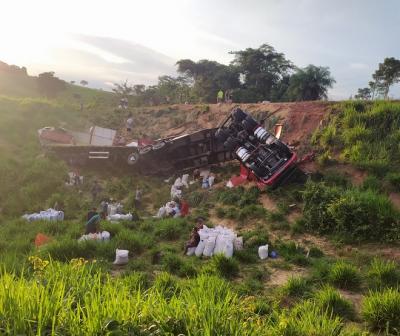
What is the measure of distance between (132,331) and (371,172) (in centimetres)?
1038

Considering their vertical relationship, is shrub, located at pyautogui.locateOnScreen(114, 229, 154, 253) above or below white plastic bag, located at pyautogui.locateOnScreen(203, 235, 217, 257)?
below

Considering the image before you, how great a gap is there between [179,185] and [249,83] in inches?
1043

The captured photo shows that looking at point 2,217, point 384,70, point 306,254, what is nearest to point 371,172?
point 306,254

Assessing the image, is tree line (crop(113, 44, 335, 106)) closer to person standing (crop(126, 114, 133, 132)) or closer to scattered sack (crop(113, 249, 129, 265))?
person standing (crop(126, 114, 133, 132))

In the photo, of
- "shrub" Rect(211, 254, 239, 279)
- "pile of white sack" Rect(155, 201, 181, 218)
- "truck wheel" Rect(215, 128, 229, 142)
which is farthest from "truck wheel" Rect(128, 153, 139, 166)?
"shrub" Rect(211, 254, 239, 279)

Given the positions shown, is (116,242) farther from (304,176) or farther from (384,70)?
(384,70)

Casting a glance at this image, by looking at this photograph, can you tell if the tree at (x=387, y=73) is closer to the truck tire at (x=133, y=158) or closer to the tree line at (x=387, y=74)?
the tree line at (x=387, y=74)

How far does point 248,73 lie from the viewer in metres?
40.3

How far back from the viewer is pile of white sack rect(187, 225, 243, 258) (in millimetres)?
8922

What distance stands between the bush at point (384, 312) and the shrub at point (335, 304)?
0.33m

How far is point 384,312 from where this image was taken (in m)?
5.27

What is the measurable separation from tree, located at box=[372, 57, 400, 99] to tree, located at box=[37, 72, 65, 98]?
40.9 m

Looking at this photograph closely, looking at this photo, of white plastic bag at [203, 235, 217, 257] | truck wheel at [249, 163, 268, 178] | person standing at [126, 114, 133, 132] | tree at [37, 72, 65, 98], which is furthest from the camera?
tree at [37, 72, 65, 98]

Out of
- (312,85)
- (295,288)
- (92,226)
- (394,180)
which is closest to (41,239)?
(92,226)
